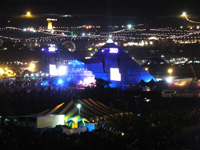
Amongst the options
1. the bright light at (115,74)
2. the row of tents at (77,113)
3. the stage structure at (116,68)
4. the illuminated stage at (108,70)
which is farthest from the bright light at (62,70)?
the row of tents at (77,113)

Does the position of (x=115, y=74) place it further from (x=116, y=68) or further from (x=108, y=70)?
(x=108, y=70)

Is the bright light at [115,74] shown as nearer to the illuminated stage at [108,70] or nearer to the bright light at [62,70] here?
the illuminated stage at [108,70]

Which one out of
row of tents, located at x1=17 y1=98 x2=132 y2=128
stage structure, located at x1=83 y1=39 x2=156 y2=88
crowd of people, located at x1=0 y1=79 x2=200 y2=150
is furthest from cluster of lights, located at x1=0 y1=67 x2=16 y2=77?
row of tents, located at x1=17 y1=98 x2=132 y2=128

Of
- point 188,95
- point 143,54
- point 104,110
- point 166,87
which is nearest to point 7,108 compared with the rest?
point 104,110

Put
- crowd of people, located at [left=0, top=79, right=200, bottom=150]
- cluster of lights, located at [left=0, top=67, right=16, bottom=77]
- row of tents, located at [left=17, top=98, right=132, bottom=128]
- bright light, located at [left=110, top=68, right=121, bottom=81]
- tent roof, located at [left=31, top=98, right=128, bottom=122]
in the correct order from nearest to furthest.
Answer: crowd of people, located at [left=0, top=79, right=200, bottom=150] → row of tents, located at [left=17, top=98, right=132, bottom=128] → tent roof, located at [left=31, top=98, right=128, bottom=122] → bright light, located at [left=110, top=68, right=121, bottom=81] → cluster of lights, located at [left=0, top=67, right=16, bottom=77]

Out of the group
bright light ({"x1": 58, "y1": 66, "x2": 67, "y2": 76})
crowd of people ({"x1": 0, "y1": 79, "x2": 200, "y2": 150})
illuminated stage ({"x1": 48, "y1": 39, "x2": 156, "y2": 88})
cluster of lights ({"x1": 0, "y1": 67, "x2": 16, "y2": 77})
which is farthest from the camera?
cluster of lights ({"x1": 0, "y1": 67, "x2": 16, "y2": 77})

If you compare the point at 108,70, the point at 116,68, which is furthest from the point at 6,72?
the point at 116,68

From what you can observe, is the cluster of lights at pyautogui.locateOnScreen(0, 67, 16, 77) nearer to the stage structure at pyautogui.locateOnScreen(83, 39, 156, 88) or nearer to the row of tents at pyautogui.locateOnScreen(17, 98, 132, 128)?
the stage structure at pyautogui.locateOnScreen(83, 39, 156, 88)

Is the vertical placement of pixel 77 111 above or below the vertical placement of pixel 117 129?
above
